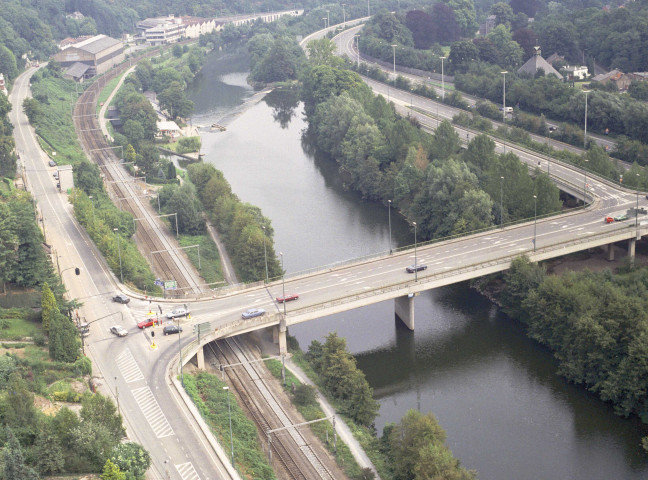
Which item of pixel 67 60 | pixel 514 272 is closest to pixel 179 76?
pixel 67 60

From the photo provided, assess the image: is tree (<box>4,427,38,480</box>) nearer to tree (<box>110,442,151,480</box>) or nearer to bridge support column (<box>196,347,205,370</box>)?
tree (<box>110,442,151,480</box>)

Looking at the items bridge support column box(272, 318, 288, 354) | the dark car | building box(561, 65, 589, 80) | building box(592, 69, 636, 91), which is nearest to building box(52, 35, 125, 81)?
building box(561, 65, 589, 80)

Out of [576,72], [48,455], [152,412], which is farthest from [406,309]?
[576,72]

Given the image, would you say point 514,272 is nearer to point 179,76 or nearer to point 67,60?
point 179,76

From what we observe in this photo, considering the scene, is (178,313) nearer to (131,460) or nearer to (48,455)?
(131,460)

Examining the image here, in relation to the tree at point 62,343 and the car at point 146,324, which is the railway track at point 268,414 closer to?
the car at point 146,324

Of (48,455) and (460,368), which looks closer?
(48,455)
